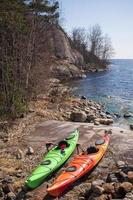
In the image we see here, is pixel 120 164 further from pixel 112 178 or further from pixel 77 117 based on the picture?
pixel 77 117

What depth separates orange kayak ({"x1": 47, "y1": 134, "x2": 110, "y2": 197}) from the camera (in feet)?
32.0

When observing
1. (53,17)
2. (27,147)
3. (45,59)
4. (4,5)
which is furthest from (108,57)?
(27,147)

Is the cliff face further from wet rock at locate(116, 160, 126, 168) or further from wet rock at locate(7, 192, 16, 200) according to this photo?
wet rock at locate(7, 192, 16, 200)

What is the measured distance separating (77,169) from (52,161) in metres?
1.14

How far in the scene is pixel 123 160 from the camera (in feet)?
40.0

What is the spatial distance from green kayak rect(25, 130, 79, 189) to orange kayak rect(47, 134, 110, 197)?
53 cm

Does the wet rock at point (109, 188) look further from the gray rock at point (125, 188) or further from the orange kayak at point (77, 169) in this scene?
the orange kayak at point (77, 169)

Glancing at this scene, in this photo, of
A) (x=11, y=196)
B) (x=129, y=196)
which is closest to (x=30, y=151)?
(x=11, y=196)

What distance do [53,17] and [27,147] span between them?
76.2ft

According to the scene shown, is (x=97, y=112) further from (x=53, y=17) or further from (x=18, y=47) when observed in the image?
(x=53, y=17)

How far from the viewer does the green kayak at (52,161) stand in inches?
405

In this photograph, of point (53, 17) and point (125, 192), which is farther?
point (53, 17)

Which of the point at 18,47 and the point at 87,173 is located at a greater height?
the point at 18,47

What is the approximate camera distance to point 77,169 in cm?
1078
